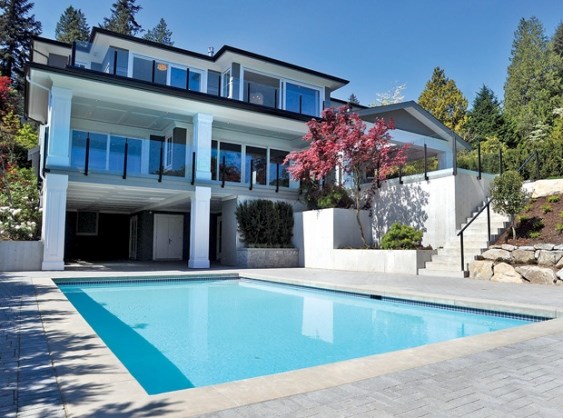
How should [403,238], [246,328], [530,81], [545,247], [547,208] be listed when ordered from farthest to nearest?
[530,81]
[403,238]
[547,208]
[545,247]
[246,328]

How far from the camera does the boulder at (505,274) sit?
9.87 m

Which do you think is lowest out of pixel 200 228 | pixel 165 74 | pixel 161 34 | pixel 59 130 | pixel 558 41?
pixel 200 228

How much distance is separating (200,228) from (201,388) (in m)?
12.0

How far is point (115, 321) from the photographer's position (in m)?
6.76

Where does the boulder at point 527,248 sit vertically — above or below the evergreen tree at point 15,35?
below

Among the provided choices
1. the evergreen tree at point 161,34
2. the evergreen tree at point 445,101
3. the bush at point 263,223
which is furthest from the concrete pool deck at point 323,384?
the evergreen tree at point 161,34

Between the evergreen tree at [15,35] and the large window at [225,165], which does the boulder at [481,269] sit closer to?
the large window at [225,165]

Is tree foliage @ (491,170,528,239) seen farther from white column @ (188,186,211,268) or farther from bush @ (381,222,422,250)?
white column @ (188,186,211,268)

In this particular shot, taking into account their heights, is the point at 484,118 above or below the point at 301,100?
above

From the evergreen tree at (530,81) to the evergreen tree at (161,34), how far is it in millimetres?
34748

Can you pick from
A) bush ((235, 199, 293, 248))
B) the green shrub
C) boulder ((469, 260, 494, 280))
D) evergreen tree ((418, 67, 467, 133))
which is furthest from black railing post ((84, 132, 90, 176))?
evergreen tree ((418, 67, 467, 133))

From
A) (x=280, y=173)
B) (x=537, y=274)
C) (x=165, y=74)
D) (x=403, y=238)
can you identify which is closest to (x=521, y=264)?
(x=537, y=274)

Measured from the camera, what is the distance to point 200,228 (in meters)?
14.6

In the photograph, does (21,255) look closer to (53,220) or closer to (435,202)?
(53,220)
